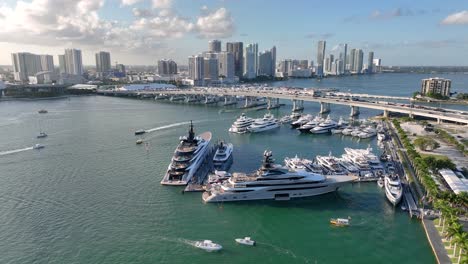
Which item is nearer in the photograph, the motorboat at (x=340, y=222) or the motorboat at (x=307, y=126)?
the motorboat at (x=340, y=222)

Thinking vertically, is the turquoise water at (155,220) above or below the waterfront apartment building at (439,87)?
below

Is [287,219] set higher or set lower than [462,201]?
lower

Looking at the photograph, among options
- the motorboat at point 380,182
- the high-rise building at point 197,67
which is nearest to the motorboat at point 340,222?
the motorboat at point 380,182

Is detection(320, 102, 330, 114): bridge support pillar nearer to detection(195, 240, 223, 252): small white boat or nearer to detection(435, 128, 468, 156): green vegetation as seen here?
detection(435, 128, 468, 156): green vegetation

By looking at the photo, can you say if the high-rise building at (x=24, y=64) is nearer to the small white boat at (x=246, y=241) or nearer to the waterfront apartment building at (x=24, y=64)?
the waterfront apartment building at (x=24, y=64)

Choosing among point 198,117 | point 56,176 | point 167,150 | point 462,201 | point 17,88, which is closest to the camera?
point 462,201

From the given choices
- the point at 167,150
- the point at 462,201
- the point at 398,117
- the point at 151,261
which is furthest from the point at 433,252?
the point at 398,117

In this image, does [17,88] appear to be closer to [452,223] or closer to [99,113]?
[99,113]
